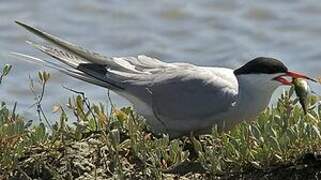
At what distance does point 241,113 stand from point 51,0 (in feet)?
21.1

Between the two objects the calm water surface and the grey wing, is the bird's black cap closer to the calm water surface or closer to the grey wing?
the grey wing

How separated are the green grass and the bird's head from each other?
0.09 m

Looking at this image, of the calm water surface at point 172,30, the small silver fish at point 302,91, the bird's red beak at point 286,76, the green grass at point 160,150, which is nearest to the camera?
the green grass at point 160,150

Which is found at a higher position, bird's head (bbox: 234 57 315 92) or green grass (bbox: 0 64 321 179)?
bird's head (bbox: 234 57 315 92)

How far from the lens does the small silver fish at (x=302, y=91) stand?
5914 mm

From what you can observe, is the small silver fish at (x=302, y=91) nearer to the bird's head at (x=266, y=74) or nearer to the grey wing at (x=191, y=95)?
the bird's head at (x=266, y=74)

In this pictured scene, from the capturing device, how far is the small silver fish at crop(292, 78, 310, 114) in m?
5.91

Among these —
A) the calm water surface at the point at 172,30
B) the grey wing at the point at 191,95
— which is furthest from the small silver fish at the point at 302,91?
the calm water surface at the point at 172,30

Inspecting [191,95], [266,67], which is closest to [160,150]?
[191,95]

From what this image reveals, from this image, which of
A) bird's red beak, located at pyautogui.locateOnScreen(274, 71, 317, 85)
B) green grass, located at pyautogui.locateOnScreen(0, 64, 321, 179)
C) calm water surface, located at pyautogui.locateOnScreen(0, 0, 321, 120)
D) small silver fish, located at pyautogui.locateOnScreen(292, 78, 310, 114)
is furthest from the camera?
calm water surface, located at pyautogui.locateOnScreen(0, 0, 321, 120)

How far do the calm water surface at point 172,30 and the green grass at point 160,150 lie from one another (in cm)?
372

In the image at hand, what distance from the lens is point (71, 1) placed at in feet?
39.4

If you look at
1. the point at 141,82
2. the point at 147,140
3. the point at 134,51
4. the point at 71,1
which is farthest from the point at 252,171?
the point at 71,1

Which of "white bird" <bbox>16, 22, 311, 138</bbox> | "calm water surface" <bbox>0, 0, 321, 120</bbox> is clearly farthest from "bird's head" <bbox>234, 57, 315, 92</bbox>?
"calm water surface" <bbox>0, 0, 321, 120</bbox>
